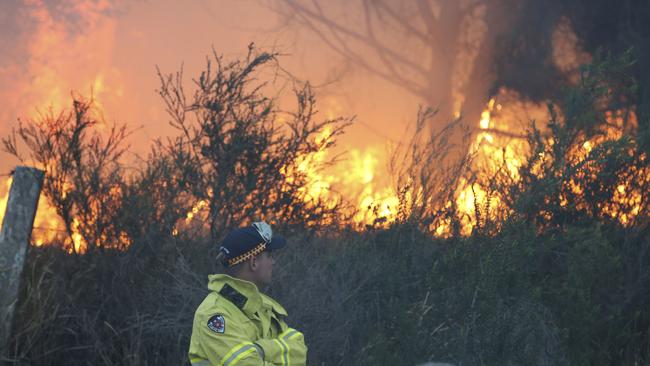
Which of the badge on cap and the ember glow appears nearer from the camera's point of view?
the badge on cap

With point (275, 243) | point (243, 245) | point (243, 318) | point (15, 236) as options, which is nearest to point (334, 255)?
point (15, 236)

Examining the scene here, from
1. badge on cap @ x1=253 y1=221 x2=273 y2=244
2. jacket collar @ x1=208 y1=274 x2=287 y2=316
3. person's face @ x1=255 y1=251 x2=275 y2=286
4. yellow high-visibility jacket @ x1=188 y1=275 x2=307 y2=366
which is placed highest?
badge on cap @ x1=253 y1=221 x2=273 y2=244

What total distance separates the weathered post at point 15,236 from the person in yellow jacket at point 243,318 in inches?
149

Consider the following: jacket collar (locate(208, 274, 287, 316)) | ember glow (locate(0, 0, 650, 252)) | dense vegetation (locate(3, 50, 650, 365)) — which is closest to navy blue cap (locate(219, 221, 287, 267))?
jacket collar (locate(208, 274, 287, 316))

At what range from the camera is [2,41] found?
2234cm

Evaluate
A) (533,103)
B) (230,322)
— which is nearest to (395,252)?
(230,322)

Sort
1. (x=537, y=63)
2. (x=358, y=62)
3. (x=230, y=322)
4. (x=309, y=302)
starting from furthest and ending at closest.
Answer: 1. (x=358, y=62)
2. (x=537, y=63)
3. (x=309, y=302)
4. (x=230, y=322)

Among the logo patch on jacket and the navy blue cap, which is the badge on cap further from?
the logo patch on jacket

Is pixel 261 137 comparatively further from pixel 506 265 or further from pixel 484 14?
pixel 484 14

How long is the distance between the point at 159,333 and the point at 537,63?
12875 millimetres

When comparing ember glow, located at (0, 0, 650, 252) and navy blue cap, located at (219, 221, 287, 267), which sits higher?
ember glow, located at (0, 0, 650, 252)

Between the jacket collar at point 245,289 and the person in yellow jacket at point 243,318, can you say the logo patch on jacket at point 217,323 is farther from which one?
the jacket collar at point 245,289

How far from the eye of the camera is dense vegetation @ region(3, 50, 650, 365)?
25.9 feet

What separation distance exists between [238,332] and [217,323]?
10cm
